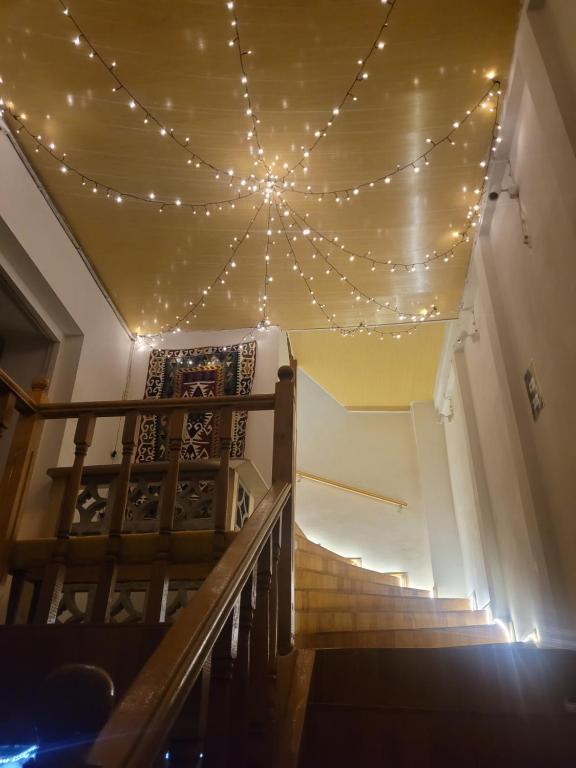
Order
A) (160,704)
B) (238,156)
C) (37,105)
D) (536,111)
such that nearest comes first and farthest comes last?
(160,704)
(536,111)
(37,105)
(238,156)

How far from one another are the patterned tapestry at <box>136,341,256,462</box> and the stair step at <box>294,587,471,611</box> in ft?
4.32

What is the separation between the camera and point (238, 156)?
3307mm

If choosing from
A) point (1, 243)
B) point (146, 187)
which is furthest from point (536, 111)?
point (1, 243)

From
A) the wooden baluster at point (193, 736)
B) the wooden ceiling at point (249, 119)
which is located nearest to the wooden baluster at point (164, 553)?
the wooden baluster at point (193, 736)

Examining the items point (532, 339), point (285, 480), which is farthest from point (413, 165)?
point (285, 480)

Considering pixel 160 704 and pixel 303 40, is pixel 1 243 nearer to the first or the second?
pixel 303 40

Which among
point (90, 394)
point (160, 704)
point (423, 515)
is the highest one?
point (90, 394)

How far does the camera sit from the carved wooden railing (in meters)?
0.78

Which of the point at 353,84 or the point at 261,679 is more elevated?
the point at 353,84

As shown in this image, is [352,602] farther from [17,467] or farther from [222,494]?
[17,467]

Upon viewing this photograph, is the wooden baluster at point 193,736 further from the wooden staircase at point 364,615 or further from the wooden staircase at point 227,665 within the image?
the wooden staircase at point 364,615

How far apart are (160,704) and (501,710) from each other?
1364 millimetres

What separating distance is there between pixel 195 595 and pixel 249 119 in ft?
9.23

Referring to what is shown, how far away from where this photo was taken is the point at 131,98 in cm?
297
